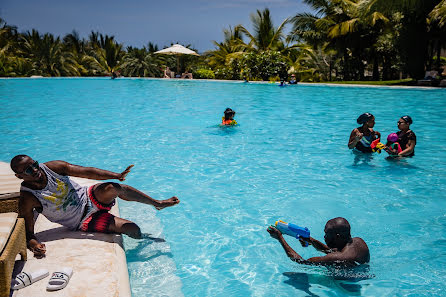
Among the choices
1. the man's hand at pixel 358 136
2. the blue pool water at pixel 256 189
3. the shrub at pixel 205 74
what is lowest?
the blue pool water at pixel 256 189

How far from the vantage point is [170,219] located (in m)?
5.29

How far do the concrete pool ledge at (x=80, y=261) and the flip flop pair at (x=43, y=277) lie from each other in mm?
33

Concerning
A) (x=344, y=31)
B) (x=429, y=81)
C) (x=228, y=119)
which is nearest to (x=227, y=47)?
(x=344, y=31)

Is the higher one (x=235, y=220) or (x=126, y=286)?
(x=126, y=286)

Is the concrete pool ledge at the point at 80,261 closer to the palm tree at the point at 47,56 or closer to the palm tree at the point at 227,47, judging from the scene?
the palm tree at the point at 227,47

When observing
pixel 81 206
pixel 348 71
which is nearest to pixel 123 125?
pixel 81 206

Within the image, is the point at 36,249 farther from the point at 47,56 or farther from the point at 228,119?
the point at 47,56

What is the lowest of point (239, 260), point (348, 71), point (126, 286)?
point (239, 260)

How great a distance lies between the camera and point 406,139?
738cm

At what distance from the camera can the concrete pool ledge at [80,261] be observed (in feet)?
8.96

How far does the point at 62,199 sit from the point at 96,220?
43 centimetres

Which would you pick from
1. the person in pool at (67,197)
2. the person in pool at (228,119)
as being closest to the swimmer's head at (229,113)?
the person in pool at (228,119)

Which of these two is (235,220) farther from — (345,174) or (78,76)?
(78,76)

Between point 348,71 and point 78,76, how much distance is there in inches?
1055
